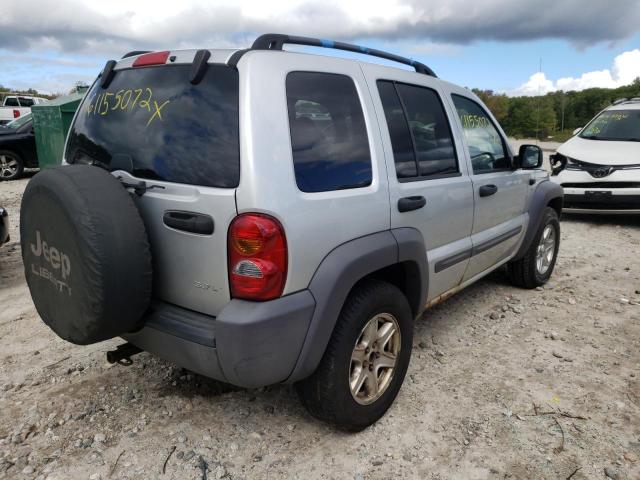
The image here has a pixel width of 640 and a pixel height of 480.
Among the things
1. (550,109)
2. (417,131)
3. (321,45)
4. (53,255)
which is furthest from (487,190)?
(550,109)

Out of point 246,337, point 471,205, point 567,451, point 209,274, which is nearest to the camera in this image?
point 246,337

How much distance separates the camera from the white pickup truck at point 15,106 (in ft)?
67.7

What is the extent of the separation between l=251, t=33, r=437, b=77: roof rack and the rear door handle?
78cm

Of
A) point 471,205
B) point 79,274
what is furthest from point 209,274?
point 471,205

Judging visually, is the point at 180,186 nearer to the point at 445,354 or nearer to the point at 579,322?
the point at 445,354

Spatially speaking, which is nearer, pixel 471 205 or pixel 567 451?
pixel 567 451

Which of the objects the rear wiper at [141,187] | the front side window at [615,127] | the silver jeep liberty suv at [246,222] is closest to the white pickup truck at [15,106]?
the front side window at [615,127]

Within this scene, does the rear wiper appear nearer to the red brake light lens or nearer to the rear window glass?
the rear window glass

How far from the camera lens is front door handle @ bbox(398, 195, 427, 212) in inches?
104

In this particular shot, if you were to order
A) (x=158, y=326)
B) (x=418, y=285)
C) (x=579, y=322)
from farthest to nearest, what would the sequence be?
(x=579, y=322) < (x=418, y=285) < (x=158, y=326)

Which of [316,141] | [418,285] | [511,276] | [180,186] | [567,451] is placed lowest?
[567,451]

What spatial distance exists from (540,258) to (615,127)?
469 cm

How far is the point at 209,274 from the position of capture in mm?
2121

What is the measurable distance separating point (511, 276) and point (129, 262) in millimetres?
3681
